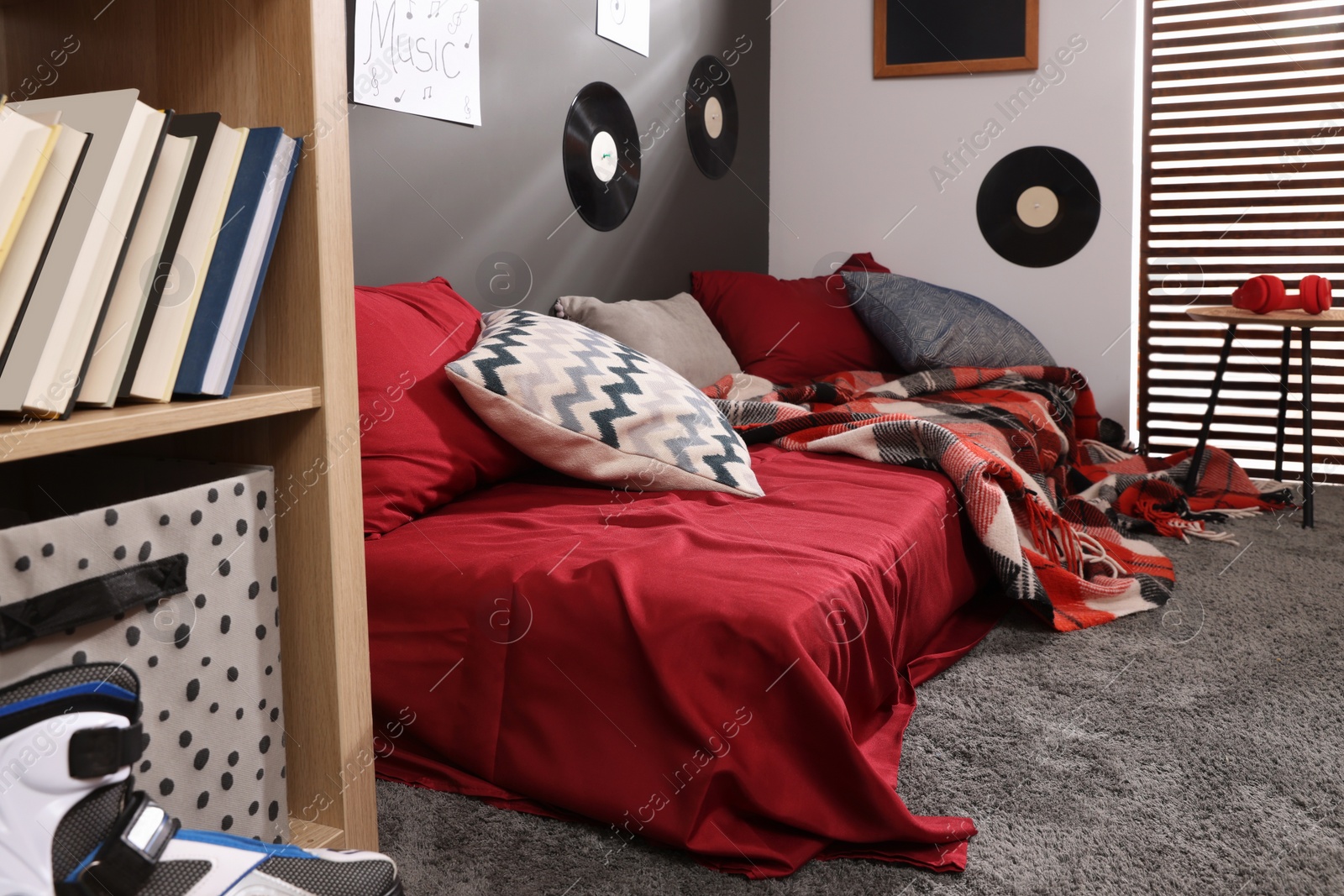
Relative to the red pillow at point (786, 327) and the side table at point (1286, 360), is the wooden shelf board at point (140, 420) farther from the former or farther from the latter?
the side table at point (1286, 360)

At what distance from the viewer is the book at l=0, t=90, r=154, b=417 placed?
685 mm

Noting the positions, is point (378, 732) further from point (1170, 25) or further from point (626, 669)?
point (1170, 25)

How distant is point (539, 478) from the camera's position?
5.93ft

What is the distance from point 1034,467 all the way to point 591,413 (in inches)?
51.6

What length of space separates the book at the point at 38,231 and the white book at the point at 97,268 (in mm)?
23

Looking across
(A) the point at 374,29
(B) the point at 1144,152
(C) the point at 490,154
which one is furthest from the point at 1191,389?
(A) the point at 374,29

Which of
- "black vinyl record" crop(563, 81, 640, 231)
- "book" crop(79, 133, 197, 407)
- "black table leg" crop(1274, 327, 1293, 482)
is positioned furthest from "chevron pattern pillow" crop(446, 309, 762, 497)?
"black table leg" crop(1274, 327, 1293, 482)

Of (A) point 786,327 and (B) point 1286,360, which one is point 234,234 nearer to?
(A) point 786,327

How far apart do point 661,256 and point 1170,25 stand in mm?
1912

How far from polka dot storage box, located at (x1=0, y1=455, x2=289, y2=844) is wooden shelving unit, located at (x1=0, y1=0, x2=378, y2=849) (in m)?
0.03

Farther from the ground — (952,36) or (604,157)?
(952,36)

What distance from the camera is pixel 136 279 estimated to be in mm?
773

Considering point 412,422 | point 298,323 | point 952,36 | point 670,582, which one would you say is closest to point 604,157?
point 412,422

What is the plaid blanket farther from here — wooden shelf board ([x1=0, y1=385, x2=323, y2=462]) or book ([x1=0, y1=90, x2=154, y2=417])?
book ([x1=0, y1=90, x2=154, y2=417])
